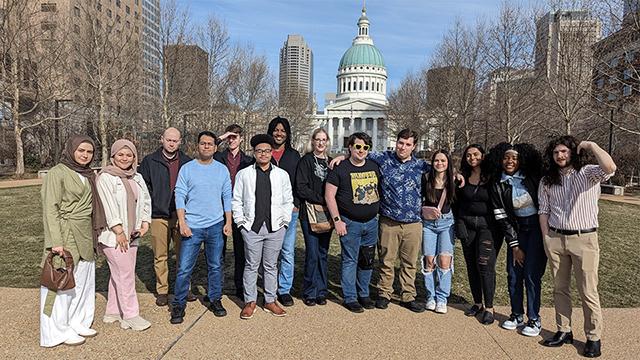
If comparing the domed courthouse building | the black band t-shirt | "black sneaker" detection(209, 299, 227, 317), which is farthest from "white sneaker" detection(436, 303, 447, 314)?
the domed courthouse building

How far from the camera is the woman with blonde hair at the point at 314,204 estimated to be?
511 cm

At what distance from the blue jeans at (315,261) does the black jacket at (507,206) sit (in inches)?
77.0

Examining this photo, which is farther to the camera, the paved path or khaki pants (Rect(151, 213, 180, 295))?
khaki pants (Rect(151, 213, 180, 295))

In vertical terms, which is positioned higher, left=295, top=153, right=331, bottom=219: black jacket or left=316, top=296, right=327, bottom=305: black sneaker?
left=295, top=153, right=331, bottom=219: black jacket

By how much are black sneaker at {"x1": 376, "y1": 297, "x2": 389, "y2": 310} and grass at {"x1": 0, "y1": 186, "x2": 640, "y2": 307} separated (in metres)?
0.67

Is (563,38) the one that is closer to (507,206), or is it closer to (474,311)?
(507,206)

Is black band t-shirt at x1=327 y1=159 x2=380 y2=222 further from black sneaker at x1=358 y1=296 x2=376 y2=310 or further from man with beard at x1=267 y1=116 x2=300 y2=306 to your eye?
black sneaker at x1=358 y1=296 x2=376 y2=310

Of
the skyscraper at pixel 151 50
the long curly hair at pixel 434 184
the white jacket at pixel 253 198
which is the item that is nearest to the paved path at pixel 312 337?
the white jacket at pixel 253 198

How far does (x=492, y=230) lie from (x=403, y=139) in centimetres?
142

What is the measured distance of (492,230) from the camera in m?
4.73

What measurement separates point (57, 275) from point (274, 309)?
221cm

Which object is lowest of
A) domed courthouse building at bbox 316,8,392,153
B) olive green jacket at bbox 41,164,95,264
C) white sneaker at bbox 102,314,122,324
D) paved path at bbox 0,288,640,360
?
paved path at bbox 0,288,640,360

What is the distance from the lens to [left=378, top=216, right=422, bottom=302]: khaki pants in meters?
5.02

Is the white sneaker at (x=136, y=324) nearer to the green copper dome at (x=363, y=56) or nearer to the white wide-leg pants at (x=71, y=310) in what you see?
the white wide-leg pants at (x=71, y=310)
